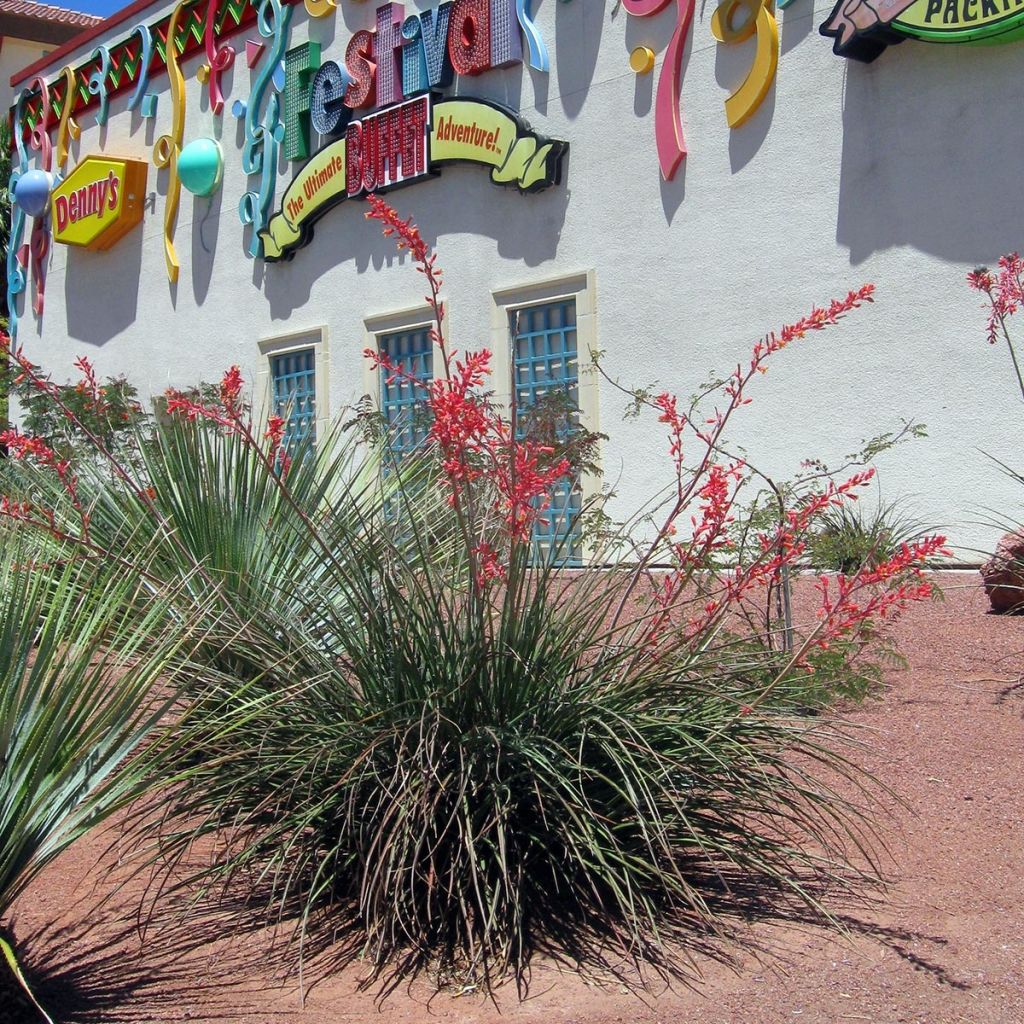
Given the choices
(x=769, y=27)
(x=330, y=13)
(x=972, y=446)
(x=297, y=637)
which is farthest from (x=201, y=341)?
(x=297, y=637)

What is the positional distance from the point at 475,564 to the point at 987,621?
4185 mm

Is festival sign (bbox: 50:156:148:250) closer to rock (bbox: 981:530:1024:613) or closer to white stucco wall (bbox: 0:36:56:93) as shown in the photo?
rock (bbox: 981:530:1024:613)

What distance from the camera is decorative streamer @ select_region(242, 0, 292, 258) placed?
15984 millimetres

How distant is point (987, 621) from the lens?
715cm

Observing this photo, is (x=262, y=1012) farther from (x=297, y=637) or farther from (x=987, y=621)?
(x=987, y=621)

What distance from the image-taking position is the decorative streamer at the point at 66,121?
65.7 feet

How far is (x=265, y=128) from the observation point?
53.2ft

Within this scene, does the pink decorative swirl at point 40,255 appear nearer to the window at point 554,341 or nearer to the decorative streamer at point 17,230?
the decorative streamer at point 17,230

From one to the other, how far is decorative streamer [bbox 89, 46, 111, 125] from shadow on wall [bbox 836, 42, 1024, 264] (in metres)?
12.5

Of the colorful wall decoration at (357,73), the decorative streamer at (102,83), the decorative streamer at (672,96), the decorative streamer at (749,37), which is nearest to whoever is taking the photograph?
the colorful wall decoration at (357,73)

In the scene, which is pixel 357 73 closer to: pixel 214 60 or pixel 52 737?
pixel 214 60

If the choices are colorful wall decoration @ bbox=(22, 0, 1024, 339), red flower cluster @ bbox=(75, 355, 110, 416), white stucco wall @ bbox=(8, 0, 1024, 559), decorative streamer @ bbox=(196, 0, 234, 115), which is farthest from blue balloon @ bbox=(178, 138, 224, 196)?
red flower cluster @ bbox=(75, 355, 110, 416)

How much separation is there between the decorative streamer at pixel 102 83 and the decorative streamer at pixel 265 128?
12.8 feet

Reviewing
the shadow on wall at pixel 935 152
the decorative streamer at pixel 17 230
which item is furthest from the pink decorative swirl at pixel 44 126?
the shadow on wall at pixel 935 152
